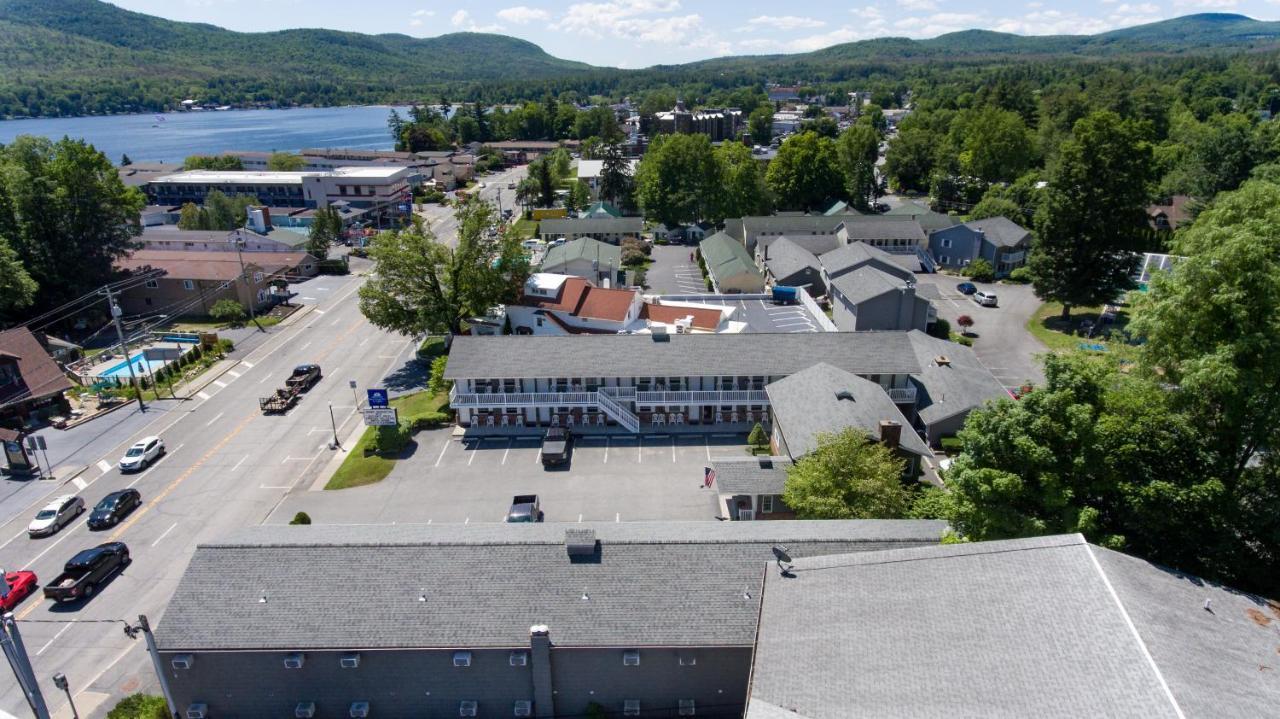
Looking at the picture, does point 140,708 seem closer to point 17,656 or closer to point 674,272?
point 17,656

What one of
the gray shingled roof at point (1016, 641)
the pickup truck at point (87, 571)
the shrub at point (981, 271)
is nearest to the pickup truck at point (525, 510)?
the gray shingled roof at point (1016, 641)

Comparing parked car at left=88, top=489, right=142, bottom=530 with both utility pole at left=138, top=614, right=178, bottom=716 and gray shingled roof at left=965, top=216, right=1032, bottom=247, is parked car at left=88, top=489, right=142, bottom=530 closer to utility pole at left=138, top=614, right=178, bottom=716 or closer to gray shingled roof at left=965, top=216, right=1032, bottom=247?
utility pole at left=138, top=614, right=178, bottom=716

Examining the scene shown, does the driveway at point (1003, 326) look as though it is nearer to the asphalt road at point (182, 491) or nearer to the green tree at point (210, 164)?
the asphalt road at point (182, 491)

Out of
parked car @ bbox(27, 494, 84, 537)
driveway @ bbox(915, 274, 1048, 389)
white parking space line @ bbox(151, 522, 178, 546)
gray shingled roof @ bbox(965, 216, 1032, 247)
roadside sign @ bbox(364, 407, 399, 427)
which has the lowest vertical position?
driveway @ bbox(915, 274, 1048, 389)

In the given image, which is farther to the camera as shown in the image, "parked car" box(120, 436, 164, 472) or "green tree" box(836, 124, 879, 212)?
"green tree" box(836, 124, 879, 212)

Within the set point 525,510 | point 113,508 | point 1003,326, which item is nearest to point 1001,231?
point 1003,326

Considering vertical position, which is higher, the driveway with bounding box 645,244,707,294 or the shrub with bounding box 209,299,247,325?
the shrub with bounding box 209,299,247,325

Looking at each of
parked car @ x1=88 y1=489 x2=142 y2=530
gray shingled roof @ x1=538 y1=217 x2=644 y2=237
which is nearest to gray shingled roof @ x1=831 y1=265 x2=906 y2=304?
gray shingled roof @ x1=538 y1=217 x2=644 y2=237

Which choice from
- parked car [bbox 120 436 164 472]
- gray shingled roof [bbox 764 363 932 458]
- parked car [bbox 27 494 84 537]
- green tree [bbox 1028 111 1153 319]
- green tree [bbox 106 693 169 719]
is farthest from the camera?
green tree [bbox 1028 111 1153 319]
